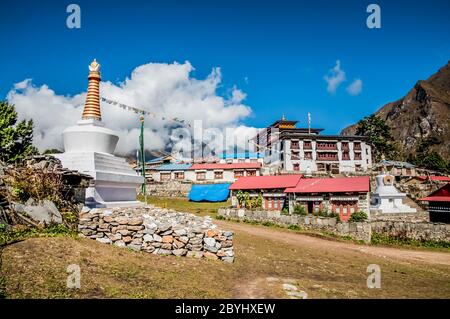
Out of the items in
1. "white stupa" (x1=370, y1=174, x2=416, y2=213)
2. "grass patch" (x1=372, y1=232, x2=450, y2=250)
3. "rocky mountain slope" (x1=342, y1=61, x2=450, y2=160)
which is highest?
"rocky mountain slope" (x1=342, y1=61, x2=450, y2=160)

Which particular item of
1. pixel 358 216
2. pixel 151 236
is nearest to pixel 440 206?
pixel 358 216

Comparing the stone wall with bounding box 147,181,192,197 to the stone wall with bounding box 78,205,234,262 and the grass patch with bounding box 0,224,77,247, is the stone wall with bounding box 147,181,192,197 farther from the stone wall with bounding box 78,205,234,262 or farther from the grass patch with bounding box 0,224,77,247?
the grass patch with bounding box 0,224,77,247

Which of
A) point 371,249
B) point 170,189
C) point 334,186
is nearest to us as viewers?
point 371,249

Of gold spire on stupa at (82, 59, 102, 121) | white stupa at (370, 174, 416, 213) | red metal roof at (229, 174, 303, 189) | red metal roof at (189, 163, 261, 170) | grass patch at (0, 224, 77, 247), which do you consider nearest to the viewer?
grass patch at (0, 224, 77, 247)

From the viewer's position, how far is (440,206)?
30391mm

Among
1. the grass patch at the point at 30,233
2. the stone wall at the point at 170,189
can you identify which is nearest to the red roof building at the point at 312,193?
the stone wall at the point at 170,189

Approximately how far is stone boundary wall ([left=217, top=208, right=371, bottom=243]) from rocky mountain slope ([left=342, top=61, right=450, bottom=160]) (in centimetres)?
10276

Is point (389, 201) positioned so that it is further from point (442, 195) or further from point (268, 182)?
point (268, 182)

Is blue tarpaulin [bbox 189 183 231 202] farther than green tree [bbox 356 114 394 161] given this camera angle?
No

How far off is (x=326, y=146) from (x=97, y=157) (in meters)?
55.8

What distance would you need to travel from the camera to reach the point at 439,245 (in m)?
25.0

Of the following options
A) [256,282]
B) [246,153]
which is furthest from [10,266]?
[246,153]

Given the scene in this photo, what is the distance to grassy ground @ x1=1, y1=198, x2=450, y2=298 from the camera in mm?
7688

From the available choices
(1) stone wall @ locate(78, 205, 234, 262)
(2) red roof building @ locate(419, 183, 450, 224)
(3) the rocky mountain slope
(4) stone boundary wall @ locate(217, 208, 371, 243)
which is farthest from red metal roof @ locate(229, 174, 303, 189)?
(3) the rocky mountain slope
